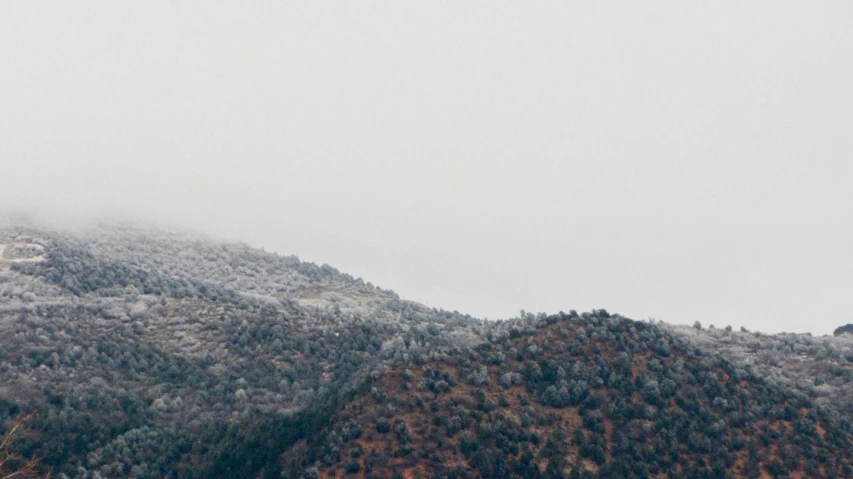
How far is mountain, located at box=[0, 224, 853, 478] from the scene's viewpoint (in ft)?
162

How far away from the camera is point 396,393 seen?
53156mm

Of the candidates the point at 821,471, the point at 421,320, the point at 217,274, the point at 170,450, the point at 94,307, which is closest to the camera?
the point at 821,471

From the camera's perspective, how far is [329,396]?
59.2 m

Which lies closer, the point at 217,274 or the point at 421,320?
the point at 421,320

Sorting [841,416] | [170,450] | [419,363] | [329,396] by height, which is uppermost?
[841,416]

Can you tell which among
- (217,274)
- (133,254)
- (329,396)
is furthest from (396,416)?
(133,254)

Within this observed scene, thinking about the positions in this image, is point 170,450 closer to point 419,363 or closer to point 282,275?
point 419,363

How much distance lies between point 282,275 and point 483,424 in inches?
2524

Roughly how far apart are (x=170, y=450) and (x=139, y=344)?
16645mm

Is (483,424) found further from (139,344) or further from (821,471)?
(139,344)

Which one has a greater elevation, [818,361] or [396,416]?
[818,361]

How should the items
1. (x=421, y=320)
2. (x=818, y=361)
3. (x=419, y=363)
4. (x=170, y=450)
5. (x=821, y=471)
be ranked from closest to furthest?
(x=821, y=471), (x=170, y=450), (x=419, y=363), (x=818, y=361), (x=421, y=320)

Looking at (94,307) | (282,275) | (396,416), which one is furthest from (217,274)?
(396,416)

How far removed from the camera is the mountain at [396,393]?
49.2 m
